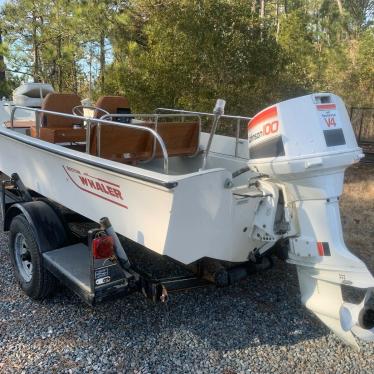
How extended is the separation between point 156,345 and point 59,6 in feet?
31.3

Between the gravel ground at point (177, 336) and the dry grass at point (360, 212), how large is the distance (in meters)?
1.28

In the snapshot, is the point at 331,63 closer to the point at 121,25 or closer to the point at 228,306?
the point at 121,25

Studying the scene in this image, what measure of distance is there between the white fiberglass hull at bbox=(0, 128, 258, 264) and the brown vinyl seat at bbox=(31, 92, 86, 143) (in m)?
1.03

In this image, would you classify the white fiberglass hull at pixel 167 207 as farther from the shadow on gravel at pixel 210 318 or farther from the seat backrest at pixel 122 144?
the shadow on gravel at pixel 210 318

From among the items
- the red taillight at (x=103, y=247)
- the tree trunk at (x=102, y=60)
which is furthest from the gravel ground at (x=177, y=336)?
the tree trunk at (x=102, y=60)

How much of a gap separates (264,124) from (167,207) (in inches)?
33.9

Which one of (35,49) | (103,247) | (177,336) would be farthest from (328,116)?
(35,49)

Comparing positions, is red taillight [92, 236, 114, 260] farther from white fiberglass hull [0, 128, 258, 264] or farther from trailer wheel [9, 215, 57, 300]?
trailer wheel [9, 215, 57, 300]

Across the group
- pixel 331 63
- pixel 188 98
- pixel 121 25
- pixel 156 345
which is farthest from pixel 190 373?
pixel 331 63

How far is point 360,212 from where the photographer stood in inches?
236

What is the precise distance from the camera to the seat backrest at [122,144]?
12.4ft

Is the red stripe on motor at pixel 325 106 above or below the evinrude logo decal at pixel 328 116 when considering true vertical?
above

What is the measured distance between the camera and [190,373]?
267cm

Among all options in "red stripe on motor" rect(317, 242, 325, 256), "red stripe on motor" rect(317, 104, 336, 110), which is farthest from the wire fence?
"red stripe on motor" rect(317, 242, 325, 256)
